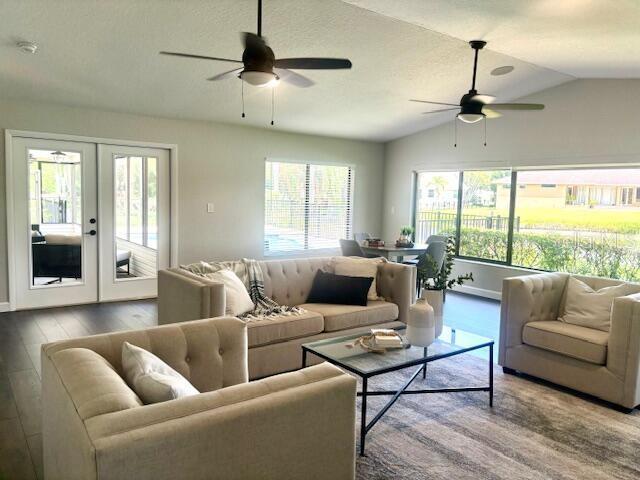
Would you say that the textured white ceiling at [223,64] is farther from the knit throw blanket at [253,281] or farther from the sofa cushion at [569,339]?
the sofa cushion at [569,339]

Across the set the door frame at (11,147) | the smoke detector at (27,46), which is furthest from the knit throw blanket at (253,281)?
the door frame at (11,147)

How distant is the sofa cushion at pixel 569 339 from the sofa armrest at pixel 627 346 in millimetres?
86

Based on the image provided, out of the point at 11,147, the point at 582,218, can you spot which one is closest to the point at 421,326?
the point at 582,218

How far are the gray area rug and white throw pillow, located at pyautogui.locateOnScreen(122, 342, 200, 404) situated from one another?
1219mm

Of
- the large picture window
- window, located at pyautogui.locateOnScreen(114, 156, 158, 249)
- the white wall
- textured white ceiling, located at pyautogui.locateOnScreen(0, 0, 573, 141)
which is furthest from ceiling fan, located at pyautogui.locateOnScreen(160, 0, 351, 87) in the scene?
the large picture window

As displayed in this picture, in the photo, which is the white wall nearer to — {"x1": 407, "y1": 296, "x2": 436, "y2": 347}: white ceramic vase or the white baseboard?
the white baseboard

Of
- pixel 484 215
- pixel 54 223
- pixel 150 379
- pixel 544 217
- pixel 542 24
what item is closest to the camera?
pixel 150 379

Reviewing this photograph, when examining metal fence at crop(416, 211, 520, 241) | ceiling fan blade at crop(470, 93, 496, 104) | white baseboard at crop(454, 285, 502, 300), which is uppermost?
ceiling fan blade at crop(470, 93, 496, 104)

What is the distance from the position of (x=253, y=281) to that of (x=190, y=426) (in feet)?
8.85

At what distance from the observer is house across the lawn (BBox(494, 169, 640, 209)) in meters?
5.82

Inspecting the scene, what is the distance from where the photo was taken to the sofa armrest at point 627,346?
3.17 meters

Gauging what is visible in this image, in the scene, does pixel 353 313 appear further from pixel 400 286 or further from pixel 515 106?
pixel 515 106

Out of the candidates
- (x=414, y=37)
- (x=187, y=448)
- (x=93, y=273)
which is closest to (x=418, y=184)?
(x=414, y=37)

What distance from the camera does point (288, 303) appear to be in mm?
4254
